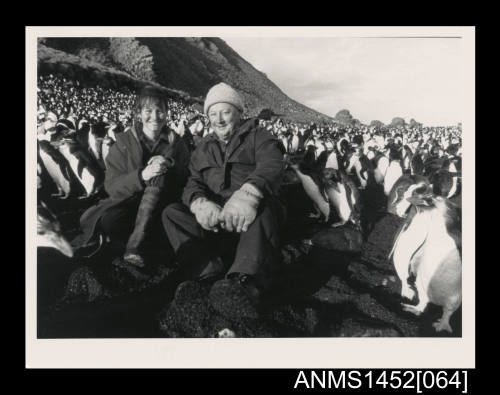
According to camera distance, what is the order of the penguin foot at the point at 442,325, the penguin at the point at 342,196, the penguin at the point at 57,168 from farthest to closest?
the penguin at the point at 57,168
the penguin at the point at 342,196
the penguin foot at the point at 442,325

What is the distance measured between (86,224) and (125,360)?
2.02 ft

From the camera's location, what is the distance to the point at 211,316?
162 centimetres

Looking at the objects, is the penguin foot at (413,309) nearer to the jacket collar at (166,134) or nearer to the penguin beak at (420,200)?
the penguin beak at (420,200)

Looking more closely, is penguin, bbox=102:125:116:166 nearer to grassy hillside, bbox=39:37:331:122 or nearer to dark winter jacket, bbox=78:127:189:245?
grassy hillside, bbox=39:37:331:122

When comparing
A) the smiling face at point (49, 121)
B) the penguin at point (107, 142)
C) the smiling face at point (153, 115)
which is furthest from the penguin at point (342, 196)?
the smiling face at point (49, 121)

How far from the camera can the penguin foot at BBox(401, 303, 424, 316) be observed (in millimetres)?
1678

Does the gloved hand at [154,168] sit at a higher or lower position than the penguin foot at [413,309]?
higher

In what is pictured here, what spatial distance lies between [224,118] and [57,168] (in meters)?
1.87

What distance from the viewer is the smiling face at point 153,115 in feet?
5.80

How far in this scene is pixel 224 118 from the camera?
Answer: 1.73 meters

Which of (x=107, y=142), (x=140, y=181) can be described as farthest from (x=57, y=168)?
(x=140, y=181)

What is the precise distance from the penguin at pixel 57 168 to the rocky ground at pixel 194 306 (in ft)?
4.41

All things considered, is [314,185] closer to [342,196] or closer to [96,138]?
[342,196]

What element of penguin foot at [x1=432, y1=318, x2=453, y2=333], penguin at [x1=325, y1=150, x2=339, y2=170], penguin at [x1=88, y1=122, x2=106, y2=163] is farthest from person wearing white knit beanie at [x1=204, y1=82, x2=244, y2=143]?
penguin at [x1=88, y1=122, x2=106, y2=163]
